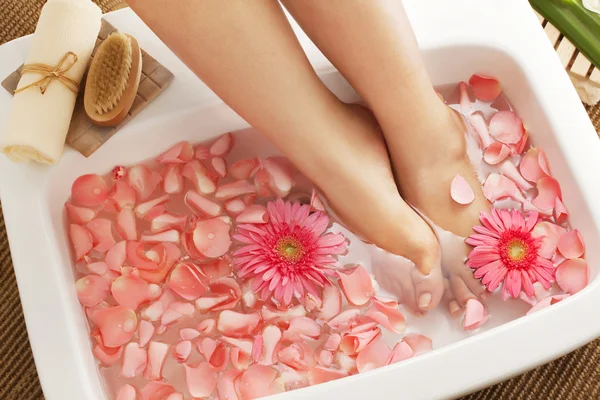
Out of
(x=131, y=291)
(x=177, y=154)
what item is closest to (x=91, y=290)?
(x=131, y=291)

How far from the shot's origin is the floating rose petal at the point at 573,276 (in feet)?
3.45

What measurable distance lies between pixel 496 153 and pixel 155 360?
673mm

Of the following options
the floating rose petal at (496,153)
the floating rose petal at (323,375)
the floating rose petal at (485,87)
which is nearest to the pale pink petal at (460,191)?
the floating rose petal at (496,153)

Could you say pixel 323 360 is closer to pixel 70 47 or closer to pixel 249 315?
pixel 249 315

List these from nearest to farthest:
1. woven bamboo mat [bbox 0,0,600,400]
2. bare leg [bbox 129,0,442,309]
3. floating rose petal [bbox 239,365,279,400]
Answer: bare leg [bbox 129,0,442,309], floating rose petal [bbox 239,365,279,400], woven bamboo mat [bbox 0,0,600,400]

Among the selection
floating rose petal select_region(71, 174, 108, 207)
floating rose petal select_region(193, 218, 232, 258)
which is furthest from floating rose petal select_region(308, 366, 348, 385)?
floating rose petal select_region(71, 174, 108, 207)

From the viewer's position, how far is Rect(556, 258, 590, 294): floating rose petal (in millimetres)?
1053

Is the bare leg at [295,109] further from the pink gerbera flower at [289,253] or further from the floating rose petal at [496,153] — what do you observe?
the floating rose petal at [496,153]

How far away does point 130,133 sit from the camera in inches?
45.6

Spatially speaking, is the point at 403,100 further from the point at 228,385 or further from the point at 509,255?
the point at 228,385

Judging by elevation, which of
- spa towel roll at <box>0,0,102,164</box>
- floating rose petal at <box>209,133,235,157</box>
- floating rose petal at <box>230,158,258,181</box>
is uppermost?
spa towel roll at <box>0,0,102,164</box>

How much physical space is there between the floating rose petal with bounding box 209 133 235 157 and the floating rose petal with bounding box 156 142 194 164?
41 millimetres

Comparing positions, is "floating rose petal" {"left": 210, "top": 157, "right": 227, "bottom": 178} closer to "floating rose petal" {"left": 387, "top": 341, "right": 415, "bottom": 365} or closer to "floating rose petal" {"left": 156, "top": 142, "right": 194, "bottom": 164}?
"floating rose petal" {"left": 156, "top": 142, "right": 194, "bottom": 164}

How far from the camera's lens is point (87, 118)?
3.76 feet
